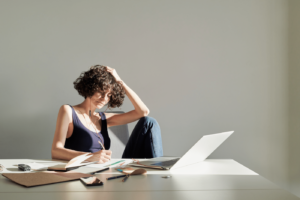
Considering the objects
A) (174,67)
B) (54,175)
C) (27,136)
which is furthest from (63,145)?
(174,67)

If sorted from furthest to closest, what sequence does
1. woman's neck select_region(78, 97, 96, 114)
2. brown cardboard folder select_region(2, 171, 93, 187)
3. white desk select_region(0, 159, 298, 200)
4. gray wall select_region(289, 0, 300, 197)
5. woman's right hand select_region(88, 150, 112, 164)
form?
Result: gray wall select_region(289, 0, 300, 197) → woman's neck select_region(78, 97, 96, 114) → woman's right hand select_region(88, 150, 112, 164) → brown cardboard folder select_region(2, 171, 93, 187) → white desk select_region(0, 159, 298, 200)

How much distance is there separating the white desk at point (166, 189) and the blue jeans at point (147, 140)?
0.68 metres

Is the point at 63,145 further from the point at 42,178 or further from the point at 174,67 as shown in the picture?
the point at 174,67

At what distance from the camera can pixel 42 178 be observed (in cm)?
87

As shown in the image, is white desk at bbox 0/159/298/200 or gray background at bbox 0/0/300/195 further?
gray background at bbox 0/0/300/195

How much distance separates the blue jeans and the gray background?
2.37 ft

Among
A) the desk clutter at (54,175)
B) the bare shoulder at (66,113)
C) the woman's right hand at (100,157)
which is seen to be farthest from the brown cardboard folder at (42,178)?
the bare shoulder at (66,113)

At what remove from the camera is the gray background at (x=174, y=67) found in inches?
97.5

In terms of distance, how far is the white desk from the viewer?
2.34 feet

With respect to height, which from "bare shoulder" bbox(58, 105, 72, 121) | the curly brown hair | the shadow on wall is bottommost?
the shadow on wall

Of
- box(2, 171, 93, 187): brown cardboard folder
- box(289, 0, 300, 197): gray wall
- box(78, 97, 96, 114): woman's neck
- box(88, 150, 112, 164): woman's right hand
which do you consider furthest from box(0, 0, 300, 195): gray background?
box(2, 171, 93, 187): brown cardboard folder

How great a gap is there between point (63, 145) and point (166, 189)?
948mm

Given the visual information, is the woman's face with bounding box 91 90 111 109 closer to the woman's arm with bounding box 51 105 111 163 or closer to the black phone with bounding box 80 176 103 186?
the woman's arm with bounding box 51 105 111 163

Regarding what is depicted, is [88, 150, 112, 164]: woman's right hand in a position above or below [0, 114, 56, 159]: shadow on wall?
above
